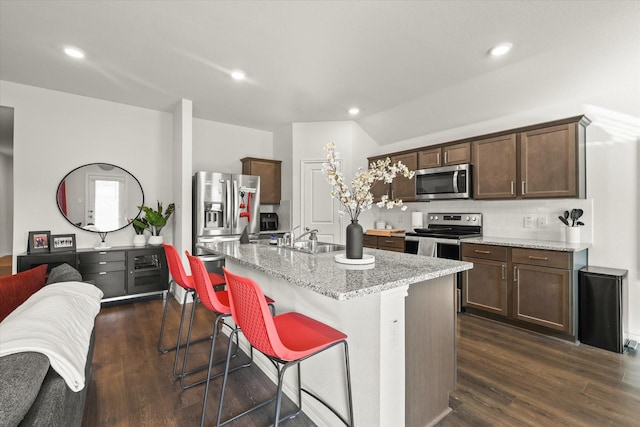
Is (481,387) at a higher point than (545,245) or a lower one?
lower

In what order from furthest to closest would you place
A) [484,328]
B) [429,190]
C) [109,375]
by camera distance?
1. [429,190]
2. [484,328]
3. [109,375]

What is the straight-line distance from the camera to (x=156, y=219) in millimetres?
4203

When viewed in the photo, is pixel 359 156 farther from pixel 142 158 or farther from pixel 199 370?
pixel 199 370

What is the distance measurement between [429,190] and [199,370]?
346 cm

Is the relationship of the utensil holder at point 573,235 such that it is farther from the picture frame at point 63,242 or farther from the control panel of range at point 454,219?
the picture frame at point 63,242

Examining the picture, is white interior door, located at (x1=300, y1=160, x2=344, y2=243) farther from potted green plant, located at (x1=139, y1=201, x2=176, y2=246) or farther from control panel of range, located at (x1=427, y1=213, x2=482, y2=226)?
potted green plant, located at (x1=139, y1=201, x2=176, y2=246)

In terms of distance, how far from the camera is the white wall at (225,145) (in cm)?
496

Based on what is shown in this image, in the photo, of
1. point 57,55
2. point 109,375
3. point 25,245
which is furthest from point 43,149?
point 109,375

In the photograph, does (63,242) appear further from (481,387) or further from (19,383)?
(481,387)

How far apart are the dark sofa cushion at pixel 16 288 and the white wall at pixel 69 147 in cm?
235

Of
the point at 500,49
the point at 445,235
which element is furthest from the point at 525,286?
the point at 500,49

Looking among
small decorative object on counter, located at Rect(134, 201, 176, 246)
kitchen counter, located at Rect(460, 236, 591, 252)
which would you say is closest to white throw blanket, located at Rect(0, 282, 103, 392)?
small decorative object on counter, located at Rect(134, 201, 176, 246)

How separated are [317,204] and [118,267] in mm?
2973

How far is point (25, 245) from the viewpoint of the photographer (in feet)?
12.1
